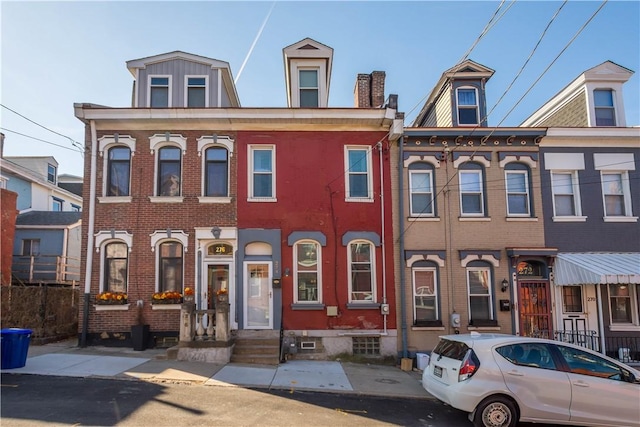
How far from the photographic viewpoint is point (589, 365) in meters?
7.52

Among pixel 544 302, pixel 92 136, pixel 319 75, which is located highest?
pixel 319 75

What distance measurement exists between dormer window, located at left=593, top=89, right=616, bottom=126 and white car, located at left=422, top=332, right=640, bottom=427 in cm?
1076

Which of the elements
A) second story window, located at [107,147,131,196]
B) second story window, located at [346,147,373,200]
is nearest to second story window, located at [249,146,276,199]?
second story window, located at [346,147,373,200]

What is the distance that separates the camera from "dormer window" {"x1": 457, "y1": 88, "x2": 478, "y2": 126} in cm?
1505

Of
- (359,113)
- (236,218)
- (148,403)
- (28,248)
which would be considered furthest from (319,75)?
(28,248)

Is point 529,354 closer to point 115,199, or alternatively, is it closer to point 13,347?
point 13,347

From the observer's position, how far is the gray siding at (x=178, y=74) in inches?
591

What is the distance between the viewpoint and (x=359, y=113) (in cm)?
1399

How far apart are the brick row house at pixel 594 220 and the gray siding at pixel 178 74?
11176mm

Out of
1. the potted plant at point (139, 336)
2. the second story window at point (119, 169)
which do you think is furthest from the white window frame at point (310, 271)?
the second story window at point (119, 169)

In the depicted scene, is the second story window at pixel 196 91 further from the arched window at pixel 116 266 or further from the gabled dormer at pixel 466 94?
the gabled dormer at pixel 466 94

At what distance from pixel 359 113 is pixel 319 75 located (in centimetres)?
261

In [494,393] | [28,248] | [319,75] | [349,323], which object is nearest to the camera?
[494,393]

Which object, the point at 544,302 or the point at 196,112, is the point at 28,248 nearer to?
the point at 196,112
